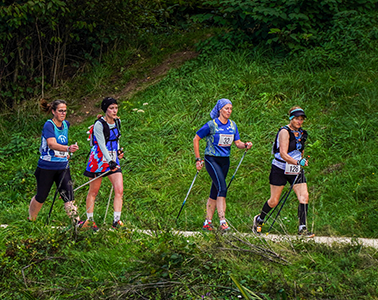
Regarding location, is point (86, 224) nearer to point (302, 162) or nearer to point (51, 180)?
point (51, 180)

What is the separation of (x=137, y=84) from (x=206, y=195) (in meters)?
5.43

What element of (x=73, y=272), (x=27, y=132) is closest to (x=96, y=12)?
(x=27, y=132)

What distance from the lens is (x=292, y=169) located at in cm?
638

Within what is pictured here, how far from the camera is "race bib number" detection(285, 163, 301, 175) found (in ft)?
20.8

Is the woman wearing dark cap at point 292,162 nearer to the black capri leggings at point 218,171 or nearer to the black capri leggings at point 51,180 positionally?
the black capri leggings at point 218,171

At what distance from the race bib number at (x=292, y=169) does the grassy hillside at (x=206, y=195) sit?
1.87 feet

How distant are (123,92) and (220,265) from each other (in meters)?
8.54

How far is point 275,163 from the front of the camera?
258 inches

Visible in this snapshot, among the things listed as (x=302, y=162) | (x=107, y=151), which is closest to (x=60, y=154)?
(x=107, y=151)

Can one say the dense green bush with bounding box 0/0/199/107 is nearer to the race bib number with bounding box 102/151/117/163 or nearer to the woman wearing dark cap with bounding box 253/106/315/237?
the race bib number with bounding box 102/151/117/163

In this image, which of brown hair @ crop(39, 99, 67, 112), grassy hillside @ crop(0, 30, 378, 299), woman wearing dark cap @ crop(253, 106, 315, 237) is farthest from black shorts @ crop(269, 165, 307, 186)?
brown hair @ crop(39, 99, 67, 112)

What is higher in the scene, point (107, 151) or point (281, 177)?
point (107, 151)

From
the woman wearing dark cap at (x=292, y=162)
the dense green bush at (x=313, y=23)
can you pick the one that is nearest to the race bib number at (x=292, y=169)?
the woman wearing dark cap at (x=292, y=162)

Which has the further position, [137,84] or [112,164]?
[137,84]
